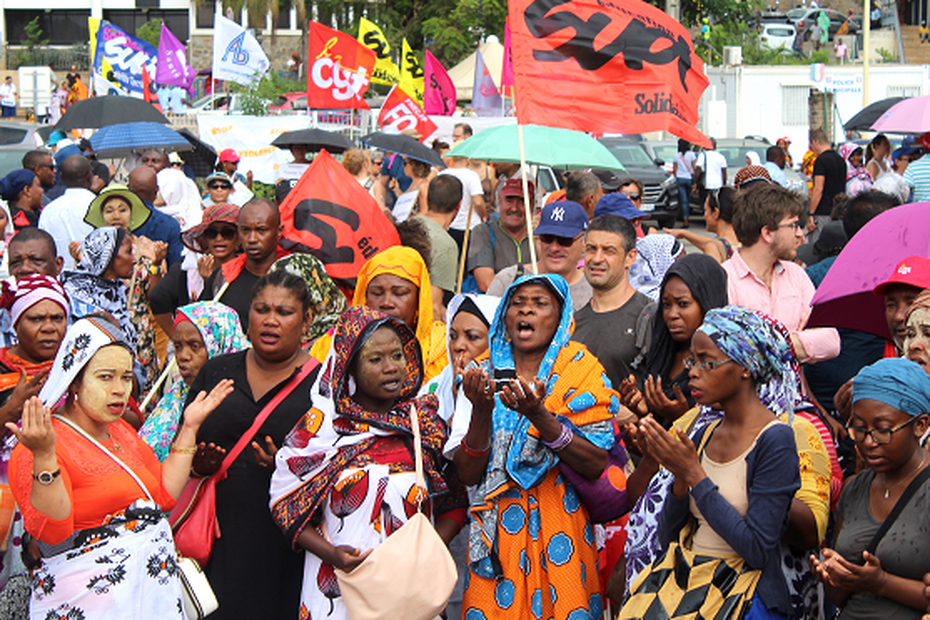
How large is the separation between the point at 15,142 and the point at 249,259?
11932 mm

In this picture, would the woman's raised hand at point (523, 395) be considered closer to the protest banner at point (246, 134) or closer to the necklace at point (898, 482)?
the necklace at point (898, 482)

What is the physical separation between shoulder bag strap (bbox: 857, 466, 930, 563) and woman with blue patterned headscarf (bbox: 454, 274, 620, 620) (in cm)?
101

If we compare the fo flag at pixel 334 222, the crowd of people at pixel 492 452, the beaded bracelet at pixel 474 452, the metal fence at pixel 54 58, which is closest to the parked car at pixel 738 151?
the fo flag at pixel 334 222

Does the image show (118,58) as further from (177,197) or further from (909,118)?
(909,118)

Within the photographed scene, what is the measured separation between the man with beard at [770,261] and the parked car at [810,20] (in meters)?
41.0

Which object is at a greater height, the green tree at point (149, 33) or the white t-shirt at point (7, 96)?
the green tree at point (149, 33)

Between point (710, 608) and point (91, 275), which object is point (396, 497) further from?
point (91, 275)

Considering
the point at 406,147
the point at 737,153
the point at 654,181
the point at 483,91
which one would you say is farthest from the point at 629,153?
the point at 406,147

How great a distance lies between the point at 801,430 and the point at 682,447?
0.54 m

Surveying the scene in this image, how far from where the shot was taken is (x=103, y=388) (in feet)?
12.0

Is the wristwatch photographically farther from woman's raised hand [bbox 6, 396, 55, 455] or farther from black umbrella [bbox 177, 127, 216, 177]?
black umbrella [bbox 177, 127, 216, 177]

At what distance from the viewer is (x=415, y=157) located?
9.80m

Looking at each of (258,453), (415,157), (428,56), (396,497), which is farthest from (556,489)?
(428,56)

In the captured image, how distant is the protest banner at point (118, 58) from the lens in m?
17.3
